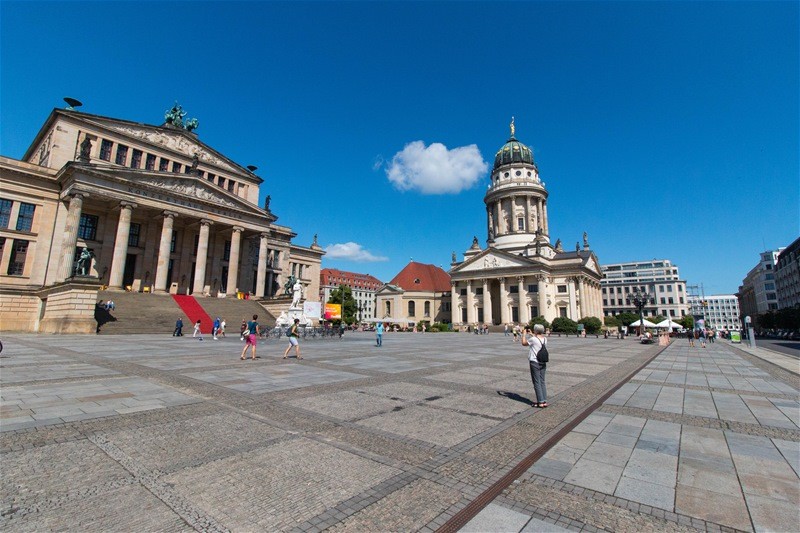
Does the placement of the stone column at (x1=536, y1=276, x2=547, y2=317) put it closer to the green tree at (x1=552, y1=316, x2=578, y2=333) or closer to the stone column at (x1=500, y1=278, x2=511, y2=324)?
the green tree at (x1=552, y1=316, x2=578, y2=333)

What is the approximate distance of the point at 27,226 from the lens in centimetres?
3303

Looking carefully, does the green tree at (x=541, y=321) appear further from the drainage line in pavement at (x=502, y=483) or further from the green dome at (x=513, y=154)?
the drainage line in pavement at (x=502, y=483)

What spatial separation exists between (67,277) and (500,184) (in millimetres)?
72279

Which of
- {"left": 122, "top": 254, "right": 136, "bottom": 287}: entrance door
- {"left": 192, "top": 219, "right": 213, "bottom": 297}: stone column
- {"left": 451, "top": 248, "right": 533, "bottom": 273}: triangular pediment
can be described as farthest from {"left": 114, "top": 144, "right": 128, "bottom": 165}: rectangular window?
{"left": 451, "top": 248, "right": 533, "bottom": 273}: triangular pediment

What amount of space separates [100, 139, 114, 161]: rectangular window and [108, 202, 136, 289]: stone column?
8.65 m

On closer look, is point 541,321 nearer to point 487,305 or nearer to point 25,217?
point 487,305

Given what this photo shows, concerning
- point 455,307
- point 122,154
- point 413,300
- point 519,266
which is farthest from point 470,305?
point 122,154

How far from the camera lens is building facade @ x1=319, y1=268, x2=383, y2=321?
4341 inches

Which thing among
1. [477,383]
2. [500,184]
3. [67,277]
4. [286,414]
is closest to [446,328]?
[500,184]

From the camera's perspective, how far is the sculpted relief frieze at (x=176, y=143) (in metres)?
40.8

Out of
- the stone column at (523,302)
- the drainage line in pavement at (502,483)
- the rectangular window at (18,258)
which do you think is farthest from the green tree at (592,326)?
the rectangular window at (18,258)

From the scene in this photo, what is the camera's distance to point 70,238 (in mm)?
30594

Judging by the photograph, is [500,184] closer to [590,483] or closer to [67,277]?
[67,277]

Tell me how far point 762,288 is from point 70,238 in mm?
144125
